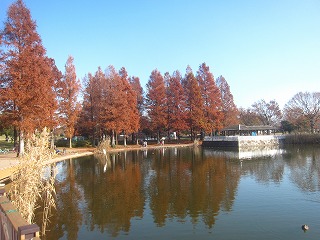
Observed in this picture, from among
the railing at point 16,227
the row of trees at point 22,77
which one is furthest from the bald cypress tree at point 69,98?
the railing at point 16,227

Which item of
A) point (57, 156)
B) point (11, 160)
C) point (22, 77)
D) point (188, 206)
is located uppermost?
point (22, 77)

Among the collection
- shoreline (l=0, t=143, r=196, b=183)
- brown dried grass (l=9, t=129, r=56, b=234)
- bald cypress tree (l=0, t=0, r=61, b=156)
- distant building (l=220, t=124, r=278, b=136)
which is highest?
bald cypress tree (l=0, t=0, r=61, b=156)

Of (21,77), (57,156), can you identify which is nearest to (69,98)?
(57,156)

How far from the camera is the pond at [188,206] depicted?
8773mm

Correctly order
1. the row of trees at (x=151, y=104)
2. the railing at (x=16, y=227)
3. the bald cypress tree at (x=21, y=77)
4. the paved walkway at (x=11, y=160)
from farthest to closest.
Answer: the row of trees at (x=151, y=104)
the bald cypress tree at (x=21, y=77)
the paved walkway at (x=11, y=160)
the railing at (x=16, y=227)

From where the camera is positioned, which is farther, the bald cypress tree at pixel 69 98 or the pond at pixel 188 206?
the bald cypress tree at pixel 69 98

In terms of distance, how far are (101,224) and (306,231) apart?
6.60 m

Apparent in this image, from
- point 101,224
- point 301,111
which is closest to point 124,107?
point 101,224

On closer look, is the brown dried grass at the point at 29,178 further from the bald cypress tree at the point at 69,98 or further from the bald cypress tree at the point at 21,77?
the bald cypress tree at the point at 69,98

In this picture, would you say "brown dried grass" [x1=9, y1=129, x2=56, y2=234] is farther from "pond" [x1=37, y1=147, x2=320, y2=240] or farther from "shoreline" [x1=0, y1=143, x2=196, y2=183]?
"shoreline" [x1=0, y1=143, x2=196, y2=183]

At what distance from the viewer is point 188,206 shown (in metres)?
11.3

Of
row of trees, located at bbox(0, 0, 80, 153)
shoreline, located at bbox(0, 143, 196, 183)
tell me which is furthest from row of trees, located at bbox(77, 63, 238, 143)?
row of trees, located at bbox(0, 0, 80, 153)

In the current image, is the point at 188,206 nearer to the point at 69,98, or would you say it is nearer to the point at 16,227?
the point at 16,227

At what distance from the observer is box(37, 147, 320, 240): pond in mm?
8773
